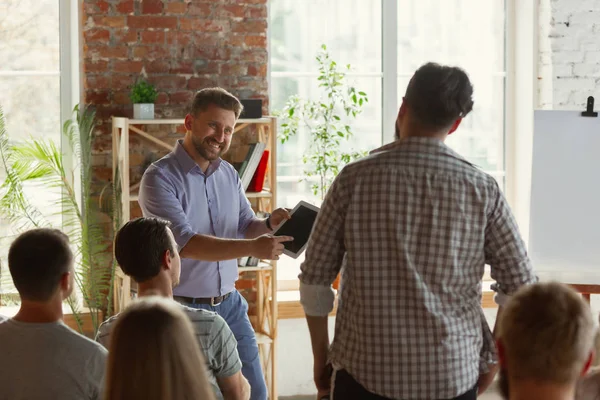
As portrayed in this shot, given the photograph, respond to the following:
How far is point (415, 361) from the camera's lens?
2.16 meters

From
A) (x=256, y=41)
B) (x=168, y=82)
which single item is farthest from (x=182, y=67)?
(x=256, y=41)

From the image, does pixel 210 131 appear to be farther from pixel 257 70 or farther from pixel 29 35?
pixel 29 35

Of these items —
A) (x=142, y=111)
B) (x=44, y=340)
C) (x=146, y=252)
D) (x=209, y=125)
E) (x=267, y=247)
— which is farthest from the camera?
(x=142, y=111)

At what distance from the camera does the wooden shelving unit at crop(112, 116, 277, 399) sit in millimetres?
4301

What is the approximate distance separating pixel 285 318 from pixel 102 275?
108cm

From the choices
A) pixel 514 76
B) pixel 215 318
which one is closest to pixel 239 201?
pixel 215 318

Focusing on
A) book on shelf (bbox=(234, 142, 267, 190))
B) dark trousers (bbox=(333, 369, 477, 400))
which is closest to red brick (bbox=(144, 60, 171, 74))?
book on shelf (bbox=(234, 142, 267, 190))

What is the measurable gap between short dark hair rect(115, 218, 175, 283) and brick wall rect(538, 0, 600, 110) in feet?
10.7

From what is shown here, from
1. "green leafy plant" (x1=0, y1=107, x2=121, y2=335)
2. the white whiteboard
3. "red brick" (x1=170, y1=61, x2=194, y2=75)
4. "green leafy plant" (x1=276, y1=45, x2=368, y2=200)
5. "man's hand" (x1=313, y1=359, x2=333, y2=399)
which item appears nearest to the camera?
"man's hand" (x1=313, y1=359, x2=333, y2=399)

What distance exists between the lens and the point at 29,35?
4738 millimetres

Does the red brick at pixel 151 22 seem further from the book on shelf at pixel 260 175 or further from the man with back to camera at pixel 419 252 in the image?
the man with back to camera at pixel 419 252

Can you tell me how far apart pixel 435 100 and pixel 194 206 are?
5.39 feet

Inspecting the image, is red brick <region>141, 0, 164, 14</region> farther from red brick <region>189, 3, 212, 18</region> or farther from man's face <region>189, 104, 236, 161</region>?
man's face <region>189, 104, 236, 161</region>

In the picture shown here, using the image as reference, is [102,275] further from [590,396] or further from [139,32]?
[590,396]
